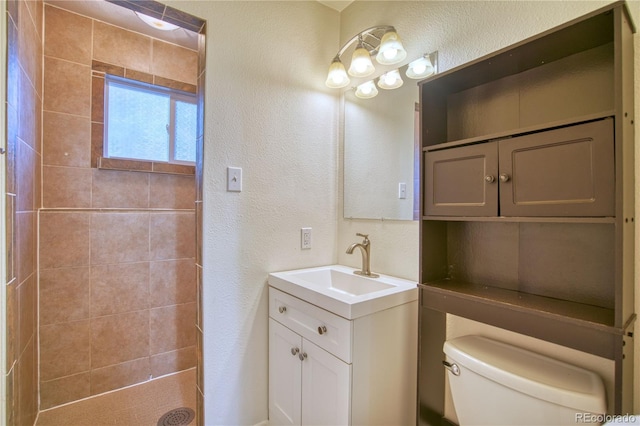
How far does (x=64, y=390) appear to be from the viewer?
185 centimetres

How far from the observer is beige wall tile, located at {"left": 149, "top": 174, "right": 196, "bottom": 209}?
213cm

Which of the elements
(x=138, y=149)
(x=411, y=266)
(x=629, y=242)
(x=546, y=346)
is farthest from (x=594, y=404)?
(x=138, y=149)

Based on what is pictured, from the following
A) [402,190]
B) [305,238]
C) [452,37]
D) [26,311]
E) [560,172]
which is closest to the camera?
[560,172]

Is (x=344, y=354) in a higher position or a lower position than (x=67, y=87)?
lower

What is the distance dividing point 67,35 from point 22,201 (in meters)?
1.17

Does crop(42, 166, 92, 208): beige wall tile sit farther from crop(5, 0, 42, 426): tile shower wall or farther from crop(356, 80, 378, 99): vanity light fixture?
crop(356, 80, 378, 99): vanity light fixture

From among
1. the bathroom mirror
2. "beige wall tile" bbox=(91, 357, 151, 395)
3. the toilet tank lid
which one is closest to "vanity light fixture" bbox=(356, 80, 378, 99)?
the bathroom mirror

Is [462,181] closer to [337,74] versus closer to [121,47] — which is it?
[337,74]

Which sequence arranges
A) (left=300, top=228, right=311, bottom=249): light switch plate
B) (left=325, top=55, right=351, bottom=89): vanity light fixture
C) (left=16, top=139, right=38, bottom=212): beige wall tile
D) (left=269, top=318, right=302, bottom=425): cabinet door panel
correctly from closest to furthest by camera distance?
(left=16, top=139, right=38, bottom=212): beige wall tile, (left=269, top=318, right=302, bottom=425): cabinet door panel, (left=325, top=55, right=351, bottom=89): vanity light fixture, (left=300, top=228, right=311, bottom=249): light switch plate

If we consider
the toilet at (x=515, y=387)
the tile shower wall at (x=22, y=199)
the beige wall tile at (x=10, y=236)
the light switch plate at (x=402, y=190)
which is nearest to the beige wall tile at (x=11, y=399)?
the tile shower wall at (x=22, y=199)

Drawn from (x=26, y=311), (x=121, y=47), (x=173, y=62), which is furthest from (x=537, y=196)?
(x=121, y=47)

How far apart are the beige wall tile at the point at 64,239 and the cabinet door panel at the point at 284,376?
135cm

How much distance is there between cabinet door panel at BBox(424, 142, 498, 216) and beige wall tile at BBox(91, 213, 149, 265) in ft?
6.30

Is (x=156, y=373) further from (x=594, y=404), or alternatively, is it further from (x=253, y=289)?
(x=594, y=404)
